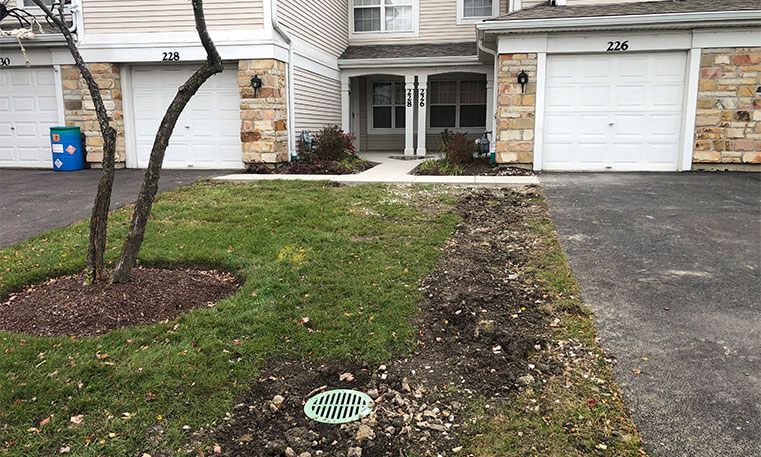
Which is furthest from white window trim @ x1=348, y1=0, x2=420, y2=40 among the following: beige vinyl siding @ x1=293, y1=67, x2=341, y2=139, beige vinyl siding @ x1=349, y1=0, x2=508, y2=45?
beige vinyl siding @ x1=293, y1=67, x2=341, y2=139

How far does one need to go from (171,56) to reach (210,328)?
971cm

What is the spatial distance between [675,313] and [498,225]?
9.88ft

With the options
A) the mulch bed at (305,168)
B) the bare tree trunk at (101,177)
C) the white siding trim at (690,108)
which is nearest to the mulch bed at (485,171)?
the mulch bed at (305,168)

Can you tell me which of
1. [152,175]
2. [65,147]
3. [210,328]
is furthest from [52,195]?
[210,328]

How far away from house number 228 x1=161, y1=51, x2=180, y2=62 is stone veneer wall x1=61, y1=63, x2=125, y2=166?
1.21 meters

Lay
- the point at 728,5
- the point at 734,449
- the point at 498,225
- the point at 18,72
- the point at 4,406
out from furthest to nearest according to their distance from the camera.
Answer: the point at 18,72 < the point at 728,5 < the point at 498,225 < the point at 4,406 < the point at 734,449

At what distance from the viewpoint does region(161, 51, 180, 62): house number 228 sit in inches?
467

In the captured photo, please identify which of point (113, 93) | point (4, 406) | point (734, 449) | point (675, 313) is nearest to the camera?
point (734, 449)

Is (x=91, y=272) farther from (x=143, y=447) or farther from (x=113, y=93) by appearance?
(x=113, y=93)

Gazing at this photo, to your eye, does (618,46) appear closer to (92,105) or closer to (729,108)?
(729,108)

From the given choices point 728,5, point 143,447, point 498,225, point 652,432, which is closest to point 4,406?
point 143,447

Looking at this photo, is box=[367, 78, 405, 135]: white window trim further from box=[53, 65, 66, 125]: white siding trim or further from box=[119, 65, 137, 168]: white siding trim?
box=[53, 65, 66, 125]: white siding trim

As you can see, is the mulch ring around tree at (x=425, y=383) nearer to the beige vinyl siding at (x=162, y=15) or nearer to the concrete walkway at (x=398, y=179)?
the concrete walkway at (x=398, y=179)

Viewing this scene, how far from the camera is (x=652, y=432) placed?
2.58 m
